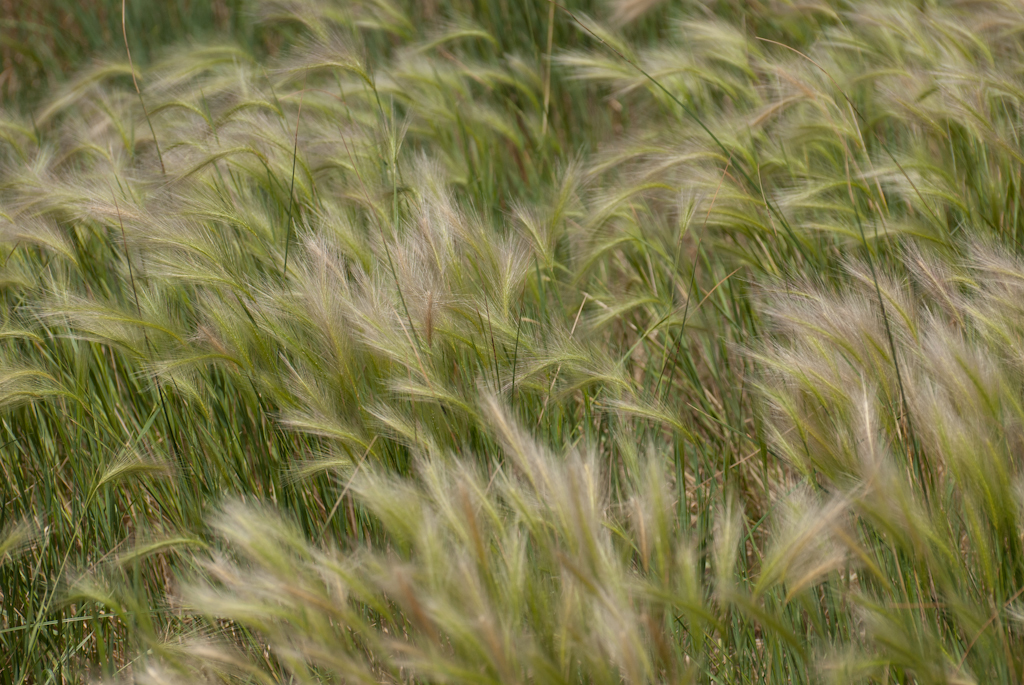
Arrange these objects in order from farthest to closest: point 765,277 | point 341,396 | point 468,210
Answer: point 765,277 < point 468,210 < point 341,396

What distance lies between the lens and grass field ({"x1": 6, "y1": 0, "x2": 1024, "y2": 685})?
3.51 ft

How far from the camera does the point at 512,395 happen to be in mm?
1409

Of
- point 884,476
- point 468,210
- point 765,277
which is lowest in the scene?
point 765,277

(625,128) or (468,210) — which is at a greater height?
(468,210)

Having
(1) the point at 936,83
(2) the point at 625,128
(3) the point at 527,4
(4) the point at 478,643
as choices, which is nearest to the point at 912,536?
(4) the point at 478,643

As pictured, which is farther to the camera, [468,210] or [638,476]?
[468,210]

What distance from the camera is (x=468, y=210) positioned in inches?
69.2

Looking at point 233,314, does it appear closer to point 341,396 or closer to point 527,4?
point 341,396

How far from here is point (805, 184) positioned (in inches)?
82.1

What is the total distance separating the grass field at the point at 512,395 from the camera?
42.2 inches

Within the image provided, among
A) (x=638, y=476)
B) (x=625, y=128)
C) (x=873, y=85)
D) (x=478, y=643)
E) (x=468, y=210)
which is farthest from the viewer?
(x=625, y=128)

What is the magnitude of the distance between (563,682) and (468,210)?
1048 mm

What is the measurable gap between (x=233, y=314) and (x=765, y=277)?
1.16 metres

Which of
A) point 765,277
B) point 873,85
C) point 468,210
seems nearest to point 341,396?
point 468,210
